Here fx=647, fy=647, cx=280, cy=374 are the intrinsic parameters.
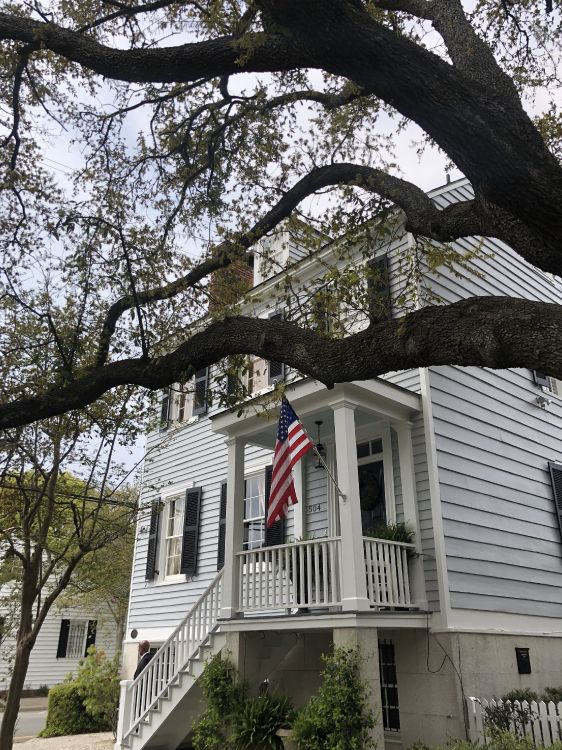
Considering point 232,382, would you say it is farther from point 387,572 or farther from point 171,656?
point 171,656

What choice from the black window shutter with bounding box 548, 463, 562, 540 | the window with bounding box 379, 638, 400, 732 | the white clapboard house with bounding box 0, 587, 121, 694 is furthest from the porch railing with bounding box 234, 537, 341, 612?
the white clapboard house with bounding box 0, 587, 121, 694

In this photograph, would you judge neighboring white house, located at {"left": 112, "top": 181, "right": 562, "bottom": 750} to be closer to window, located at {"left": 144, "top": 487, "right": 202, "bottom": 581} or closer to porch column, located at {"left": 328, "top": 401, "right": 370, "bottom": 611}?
porch column, located at {"left": 328, "top": 401, "right": 370, "bottom": 611}

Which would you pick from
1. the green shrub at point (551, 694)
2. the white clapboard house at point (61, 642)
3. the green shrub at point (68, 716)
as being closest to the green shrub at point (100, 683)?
the green shrub at point (68, 716)

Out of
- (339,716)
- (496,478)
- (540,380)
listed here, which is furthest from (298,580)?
(540,380)

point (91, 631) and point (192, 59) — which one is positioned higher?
point (192, 59)

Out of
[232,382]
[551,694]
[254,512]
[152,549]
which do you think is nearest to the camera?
[232,382]

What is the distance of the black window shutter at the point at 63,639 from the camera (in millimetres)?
27625

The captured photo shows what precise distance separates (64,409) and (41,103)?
4451 mm

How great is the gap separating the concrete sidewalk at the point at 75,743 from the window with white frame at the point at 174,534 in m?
3.51

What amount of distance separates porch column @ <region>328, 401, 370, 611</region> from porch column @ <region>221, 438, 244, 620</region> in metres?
2.22

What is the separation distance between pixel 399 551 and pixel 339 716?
256 cm

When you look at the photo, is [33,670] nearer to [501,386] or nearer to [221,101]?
[501,386]

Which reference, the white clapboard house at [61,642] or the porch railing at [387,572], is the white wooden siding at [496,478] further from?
the white clapboard house at [61,642]

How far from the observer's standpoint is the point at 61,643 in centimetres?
2777
